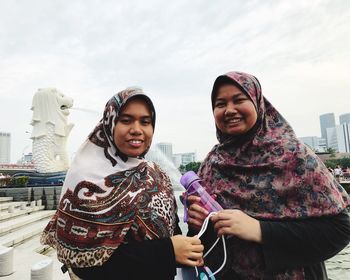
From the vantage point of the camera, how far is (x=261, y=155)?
1.19 m

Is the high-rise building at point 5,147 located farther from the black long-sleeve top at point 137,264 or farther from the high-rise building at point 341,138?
the high-rise building at point 341,138

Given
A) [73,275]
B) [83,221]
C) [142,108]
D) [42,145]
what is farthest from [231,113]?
[42,145]

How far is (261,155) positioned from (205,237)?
0.45m

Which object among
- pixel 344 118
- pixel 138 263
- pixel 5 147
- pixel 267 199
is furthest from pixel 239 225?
pixel 344 118

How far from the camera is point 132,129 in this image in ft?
4.04

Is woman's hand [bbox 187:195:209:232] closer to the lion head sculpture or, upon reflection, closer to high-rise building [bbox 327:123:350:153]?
the lion head sculpture

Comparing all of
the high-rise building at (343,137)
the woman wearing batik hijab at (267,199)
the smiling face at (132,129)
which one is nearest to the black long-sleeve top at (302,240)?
the woman wearing batik hijab at (267,199)

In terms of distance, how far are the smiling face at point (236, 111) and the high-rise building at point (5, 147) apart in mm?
99570

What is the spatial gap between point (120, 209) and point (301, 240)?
0.73 metres

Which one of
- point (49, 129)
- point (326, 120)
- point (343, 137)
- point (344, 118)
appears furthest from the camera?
point (326, 120)

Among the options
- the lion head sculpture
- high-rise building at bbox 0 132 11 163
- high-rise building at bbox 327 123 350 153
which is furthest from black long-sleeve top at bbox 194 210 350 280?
high-rise building at bbox 327 123 350 153

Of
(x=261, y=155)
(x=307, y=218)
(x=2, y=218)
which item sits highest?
(x=261, y=155)

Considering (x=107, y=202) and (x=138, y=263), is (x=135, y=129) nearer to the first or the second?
(x=107, y=202)

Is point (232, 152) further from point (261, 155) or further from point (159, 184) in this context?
point (159, 184)
